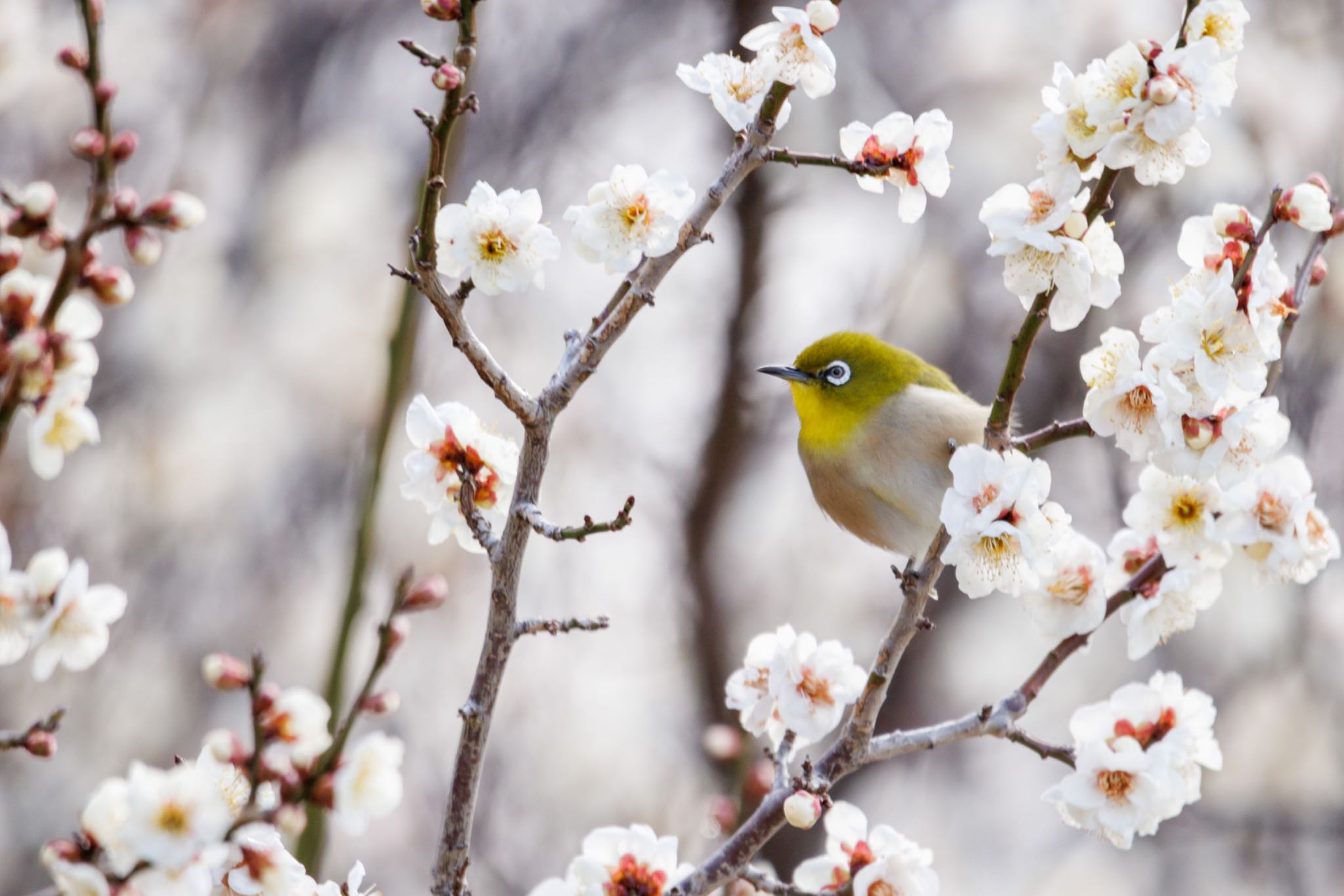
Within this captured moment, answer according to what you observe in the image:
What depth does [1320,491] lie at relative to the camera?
7.63 metres

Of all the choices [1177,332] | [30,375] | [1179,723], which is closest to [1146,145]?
[1177,332]

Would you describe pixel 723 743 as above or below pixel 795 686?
above

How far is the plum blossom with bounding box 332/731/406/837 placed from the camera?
1750 millimetres

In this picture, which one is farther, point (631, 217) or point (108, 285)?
point (631, 217)

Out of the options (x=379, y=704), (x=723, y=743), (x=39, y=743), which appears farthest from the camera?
(x=723, y=743)

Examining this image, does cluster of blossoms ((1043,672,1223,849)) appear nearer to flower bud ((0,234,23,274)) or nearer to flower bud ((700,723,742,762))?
flower bud ((700,723,742,762))

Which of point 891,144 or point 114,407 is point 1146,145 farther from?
point 114,407

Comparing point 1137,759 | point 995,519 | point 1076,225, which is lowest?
point 1137,759

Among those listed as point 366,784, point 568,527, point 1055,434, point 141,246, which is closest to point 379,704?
point 366,784

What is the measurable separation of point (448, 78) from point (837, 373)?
117 inches

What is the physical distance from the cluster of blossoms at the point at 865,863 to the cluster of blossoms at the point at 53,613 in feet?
4.37

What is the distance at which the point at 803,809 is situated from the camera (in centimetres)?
214

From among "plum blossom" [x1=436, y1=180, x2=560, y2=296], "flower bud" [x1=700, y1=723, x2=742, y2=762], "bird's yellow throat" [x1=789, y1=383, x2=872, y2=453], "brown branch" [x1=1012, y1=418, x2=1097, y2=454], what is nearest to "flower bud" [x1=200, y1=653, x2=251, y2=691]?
"plum blossom" [x1=436, y1=180, x2=560, y2=296]

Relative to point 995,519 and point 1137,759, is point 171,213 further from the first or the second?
point 1137,759
